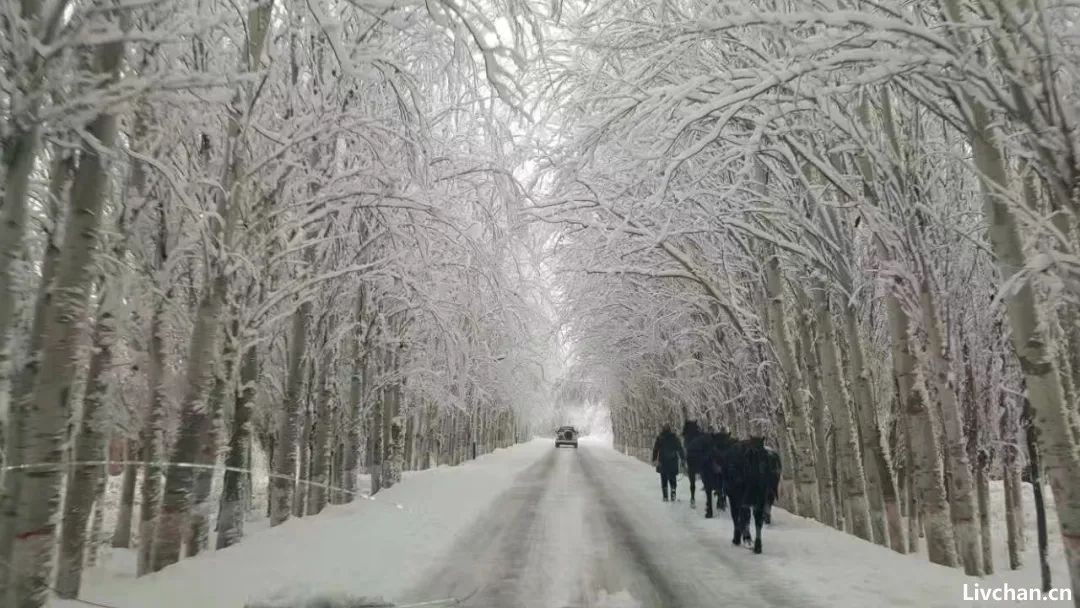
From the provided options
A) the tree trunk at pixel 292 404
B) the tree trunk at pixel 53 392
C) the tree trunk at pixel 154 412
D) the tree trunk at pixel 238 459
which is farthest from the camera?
the tree trunk at pixel 292 404

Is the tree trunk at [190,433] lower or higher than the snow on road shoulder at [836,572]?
higher

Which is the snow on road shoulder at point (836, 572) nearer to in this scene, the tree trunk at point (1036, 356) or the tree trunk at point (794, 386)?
the tree trunk at point (1036, 356)

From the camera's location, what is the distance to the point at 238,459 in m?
10.6

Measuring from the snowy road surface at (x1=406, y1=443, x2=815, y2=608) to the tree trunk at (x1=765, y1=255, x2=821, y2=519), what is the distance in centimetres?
195

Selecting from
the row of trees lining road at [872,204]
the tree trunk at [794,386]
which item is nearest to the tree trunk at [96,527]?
the row of trees lining road at [872,204]

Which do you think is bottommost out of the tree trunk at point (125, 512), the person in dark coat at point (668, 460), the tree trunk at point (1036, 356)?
the tree trunk at point (125, 512)

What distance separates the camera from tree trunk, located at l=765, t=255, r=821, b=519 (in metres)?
12.2

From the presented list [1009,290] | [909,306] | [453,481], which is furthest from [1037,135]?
[453,481]

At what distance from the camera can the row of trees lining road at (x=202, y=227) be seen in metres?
4.76

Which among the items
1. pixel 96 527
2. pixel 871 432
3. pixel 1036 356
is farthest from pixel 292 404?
pixel 1036 356

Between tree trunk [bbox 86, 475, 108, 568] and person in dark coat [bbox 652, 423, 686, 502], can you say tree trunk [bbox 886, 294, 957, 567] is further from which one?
tree trunk [bbox 86, 475, 108, 568]

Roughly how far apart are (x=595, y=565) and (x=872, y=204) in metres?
6.11

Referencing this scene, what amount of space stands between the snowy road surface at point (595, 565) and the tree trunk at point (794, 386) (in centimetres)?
195

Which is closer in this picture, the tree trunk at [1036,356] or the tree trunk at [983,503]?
the tree trunk at [1036,356]
